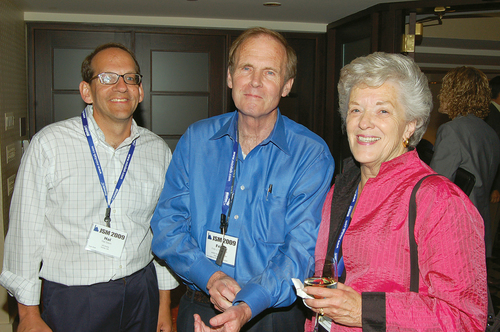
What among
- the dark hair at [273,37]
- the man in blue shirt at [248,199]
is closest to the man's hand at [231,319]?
the man in blue shirt at [248,199]

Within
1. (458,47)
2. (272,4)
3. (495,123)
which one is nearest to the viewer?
(272,4)

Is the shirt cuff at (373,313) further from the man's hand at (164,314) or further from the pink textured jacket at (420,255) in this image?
the man's hand at (164,314)

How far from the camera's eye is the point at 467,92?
12.1 ft

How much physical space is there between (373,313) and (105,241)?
1284 millimetres

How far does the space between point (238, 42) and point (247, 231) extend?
900 millimetres

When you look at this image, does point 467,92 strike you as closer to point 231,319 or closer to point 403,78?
point 403,78

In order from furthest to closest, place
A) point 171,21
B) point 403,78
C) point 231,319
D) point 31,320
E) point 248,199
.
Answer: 1. point 171,21
2. point 31,320
3. point 248,199
4. point 403,78
5. point 231,319

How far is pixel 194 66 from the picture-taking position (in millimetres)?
5348

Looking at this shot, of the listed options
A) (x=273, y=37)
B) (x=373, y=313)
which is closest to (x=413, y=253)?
(x=373, y=313)

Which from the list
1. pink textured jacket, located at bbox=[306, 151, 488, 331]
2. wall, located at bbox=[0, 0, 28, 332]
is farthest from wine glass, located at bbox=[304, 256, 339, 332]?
wall, located at bbox=[0, 0, 28, 332]

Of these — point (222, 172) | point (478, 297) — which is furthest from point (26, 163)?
point (478, 297)

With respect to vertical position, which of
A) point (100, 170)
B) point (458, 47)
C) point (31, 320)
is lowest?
point (31, 320)

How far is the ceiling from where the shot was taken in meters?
4.28

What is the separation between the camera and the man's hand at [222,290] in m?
1.57
